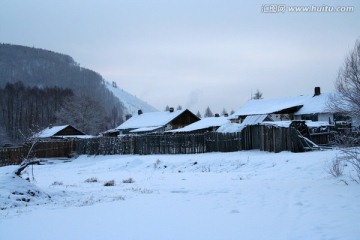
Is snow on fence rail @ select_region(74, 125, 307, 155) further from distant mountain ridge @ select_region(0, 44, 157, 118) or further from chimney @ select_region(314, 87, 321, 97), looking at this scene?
distant mountain ridge @ select_region(0, 44, 157, 118)

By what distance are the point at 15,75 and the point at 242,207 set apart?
14653 centimetres

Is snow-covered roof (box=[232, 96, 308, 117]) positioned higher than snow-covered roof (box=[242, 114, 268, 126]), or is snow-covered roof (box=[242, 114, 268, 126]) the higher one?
snow-covered roof (box=[232, 96, 308, 117])

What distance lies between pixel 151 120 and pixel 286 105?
22.3 m

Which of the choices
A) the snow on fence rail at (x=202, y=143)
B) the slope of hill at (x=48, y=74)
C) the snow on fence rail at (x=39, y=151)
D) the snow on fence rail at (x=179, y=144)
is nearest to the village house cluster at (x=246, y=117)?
the snow on fence rail at (x=202, y=143)

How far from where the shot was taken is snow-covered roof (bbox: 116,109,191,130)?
5539 centimetres

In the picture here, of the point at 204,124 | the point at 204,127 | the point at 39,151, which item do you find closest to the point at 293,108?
the point at 204,127

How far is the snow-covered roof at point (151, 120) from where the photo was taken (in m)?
55.4

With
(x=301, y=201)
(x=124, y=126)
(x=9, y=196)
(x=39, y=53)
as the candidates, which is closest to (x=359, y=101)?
(x=301, y=201)

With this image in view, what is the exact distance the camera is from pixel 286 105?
4444cm

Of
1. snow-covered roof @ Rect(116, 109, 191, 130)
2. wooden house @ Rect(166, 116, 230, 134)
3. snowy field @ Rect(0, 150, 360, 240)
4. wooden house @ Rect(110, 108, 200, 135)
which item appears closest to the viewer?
snowy field @ Rect(0, 150, 360, 240)

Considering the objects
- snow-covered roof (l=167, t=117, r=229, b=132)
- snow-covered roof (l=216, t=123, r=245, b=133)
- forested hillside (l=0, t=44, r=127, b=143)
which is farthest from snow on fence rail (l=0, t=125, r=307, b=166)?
snow-covered roof (l=167, t=117, r=229, b=132)

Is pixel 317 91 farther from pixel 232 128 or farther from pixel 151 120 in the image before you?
pixel 151 120

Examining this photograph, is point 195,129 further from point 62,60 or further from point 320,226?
point 62,60

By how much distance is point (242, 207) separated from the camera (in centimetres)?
852
